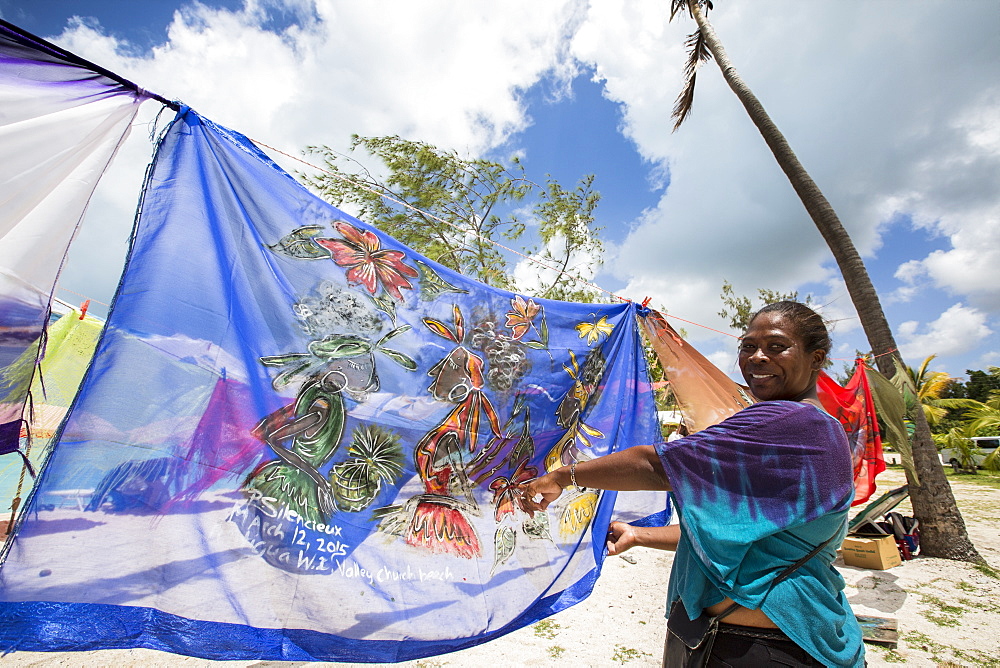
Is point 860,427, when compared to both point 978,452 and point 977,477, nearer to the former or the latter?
point 978,452

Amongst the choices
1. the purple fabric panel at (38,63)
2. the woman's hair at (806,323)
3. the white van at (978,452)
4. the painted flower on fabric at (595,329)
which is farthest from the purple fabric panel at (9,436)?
the white van at (978,452)

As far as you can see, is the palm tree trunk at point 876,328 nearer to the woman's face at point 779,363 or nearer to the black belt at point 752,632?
the woman's face at point 779,363

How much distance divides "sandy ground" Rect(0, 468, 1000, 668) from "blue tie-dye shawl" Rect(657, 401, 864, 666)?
92.4 inches

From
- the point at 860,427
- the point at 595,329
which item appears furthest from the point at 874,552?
the point at 595,329

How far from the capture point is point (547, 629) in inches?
137

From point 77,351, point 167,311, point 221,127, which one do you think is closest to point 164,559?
point 167,311

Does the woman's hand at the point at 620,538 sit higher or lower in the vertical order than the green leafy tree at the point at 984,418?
lower

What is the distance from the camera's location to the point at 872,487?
4.43 meters

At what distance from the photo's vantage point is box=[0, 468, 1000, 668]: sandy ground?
293 cm

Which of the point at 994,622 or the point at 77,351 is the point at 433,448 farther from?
the point at 994,622

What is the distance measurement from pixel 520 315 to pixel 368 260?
93cm

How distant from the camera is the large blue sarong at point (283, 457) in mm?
1474

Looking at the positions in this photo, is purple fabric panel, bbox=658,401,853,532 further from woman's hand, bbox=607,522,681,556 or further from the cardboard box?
the cardboard box

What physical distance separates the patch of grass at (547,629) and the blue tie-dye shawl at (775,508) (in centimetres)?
266
